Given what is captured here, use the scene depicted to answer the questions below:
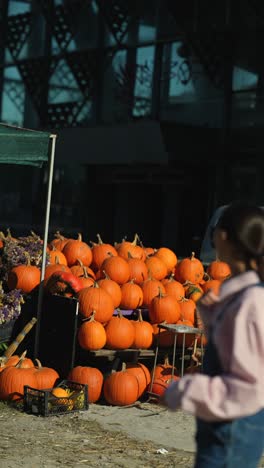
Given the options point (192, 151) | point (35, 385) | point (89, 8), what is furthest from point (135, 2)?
point (35, 385)

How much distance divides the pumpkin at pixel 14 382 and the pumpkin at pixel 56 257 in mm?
1706

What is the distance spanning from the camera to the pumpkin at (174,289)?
918cm

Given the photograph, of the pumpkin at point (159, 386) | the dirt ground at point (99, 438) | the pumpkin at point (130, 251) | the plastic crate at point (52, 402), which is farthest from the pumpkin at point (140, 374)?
the pumpkin at point (130, 251)

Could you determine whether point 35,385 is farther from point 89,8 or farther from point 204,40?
point 89,8

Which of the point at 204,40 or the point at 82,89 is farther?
the point at 82,89

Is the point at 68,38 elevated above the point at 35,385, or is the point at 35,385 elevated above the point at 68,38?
the point at 68,38

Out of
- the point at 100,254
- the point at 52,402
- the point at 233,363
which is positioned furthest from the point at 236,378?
the point at 100,254

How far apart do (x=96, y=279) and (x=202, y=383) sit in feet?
20.7

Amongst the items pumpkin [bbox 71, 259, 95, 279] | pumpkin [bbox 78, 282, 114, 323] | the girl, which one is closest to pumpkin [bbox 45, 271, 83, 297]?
pumpkin [bbox 78, 282, 114, 323]

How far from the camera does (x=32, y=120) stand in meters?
23.7

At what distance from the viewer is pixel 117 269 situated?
921 centimetres

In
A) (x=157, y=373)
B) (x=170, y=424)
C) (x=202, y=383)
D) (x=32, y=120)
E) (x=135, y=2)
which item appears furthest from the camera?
(x=32, y=120)

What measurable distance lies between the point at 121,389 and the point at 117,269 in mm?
1600

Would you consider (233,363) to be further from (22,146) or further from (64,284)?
(64,284)
